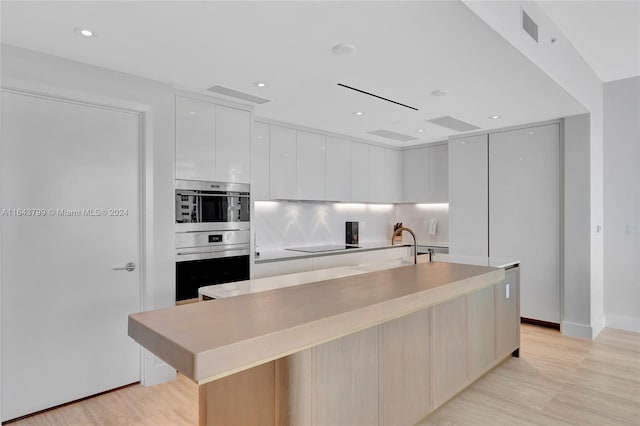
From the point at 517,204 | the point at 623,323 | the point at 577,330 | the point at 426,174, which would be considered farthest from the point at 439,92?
the point at 623,323

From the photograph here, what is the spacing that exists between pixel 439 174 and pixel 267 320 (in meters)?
5.00

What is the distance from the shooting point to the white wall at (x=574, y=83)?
2309mm

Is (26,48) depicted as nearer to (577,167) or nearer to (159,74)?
(159,74)

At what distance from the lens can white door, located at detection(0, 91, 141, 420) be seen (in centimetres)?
256

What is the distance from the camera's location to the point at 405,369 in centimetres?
224

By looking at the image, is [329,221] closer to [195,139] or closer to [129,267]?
[195,139]

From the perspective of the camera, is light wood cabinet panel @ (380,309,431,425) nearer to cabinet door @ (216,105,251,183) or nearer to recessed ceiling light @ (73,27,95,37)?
cabinet door @ (216,105,251,183)

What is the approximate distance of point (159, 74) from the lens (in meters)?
2.97

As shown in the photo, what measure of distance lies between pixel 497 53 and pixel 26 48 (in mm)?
3129

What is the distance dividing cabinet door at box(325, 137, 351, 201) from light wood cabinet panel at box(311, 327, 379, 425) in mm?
3374

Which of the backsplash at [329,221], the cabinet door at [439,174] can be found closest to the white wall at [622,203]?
the cabinet door at [439,174]

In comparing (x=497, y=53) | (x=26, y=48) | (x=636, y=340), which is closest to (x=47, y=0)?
(x=26, y=48)

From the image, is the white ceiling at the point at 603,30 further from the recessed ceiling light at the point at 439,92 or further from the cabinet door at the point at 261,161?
the cabinet door at the point at 261,161

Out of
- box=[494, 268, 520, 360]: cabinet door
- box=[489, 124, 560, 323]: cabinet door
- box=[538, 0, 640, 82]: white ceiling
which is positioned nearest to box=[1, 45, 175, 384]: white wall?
box=[494, 268, 520, 360]: cabinet door
